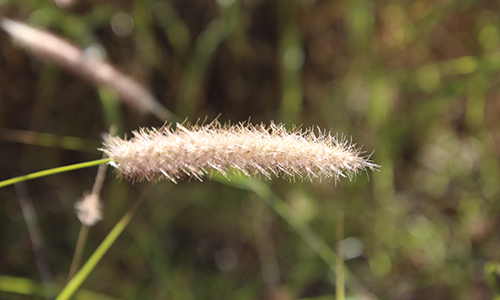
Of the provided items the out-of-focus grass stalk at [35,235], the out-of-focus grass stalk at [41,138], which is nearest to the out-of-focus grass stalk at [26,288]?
the out-of-focus grass stalk at [35,235]

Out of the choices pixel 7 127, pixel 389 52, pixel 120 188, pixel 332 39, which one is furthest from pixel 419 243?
pixel 7 127

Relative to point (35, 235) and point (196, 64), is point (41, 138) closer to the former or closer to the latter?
point (35, 235)

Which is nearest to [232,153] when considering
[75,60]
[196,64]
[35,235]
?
[75,60]

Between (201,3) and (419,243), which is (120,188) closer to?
(201,3)

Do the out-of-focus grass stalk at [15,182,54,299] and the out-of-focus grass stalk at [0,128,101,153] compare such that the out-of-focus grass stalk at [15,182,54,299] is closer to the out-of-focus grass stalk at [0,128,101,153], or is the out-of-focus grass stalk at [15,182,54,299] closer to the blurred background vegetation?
the blurred background vegetation

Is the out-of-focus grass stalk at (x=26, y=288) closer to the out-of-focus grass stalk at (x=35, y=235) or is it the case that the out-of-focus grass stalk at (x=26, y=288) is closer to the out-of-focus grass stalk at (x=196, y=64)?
the out-of-focus grass stalk at (x=35, y=235)

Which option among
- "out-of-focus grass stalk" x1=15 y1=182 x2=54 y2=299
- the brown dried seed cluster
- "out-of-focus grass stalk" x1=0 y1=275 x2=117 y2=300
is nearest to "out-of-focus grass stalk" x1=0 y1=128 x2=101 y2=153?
"out-of-focus grass stalk" x1=15 y1=182 x2=54 y2=299
